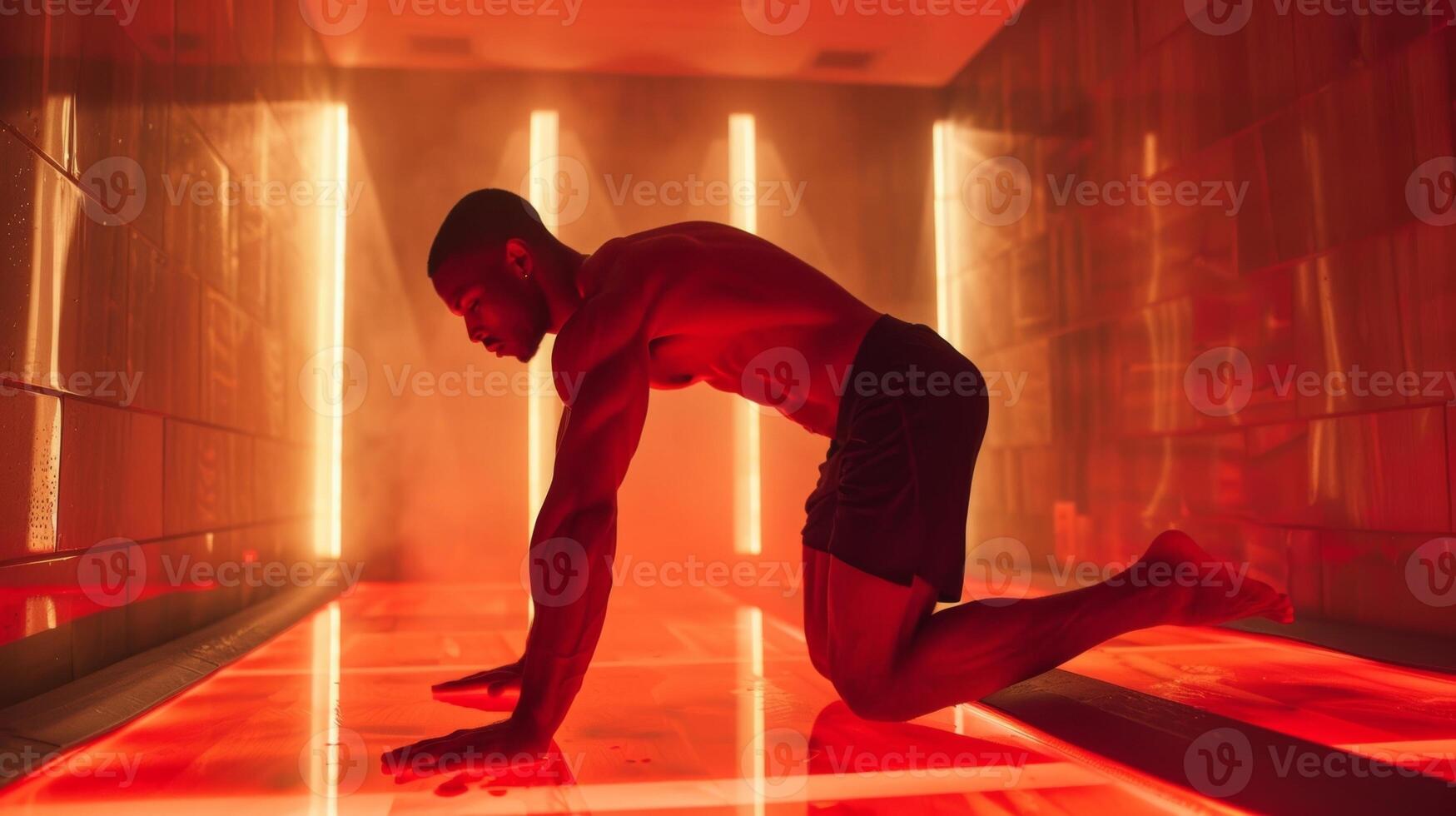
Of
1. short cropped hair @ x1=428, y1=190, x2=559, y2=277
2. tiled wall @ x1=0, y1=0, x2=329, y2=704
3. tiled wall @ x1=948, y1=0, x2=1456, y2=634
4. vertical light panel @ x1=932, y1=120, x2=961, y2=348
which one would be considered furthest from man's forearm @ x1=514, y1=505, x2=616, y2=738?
vertical light panel @ x1=932, y1=120, x2=961, y2=348

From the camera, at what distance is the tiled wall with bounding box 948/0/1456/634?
99.7 inches

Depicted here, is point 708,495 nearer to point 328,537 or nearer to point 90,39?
point 328,537

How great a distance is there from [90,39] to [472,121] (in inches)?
126

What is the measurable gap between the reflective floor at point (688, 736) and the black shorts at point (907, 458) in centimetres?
29

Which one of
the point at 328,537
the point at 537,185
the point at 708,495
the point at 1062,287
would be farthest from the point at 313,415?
the point at 1062,287

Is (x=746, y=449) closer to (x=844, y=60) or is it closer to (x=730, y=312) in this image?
(x=844, y=60)

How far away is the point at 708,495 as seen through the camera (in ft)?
17.3

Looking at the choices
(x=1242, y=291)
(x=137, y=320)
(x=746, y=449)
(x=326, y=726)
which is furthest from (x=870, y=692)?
(x=746, y=449)

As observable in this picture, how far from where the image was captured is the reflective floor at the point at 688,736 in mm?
1285

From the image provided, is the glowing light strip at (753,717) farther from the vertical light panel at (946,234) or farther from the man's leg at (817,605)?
the vertical light panel at (946,234)

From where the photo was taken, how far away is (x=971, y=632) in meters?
1.46

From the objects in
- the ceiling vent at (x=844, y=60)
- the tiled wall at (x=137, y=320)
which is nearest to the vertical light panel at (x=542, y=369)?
the tiled wall at (x=137, y=320)

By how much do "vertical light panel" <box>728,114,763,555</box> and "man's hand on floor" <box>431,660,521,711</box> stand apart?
362cm

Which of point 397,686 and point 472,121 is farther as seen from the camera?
point 472,121
